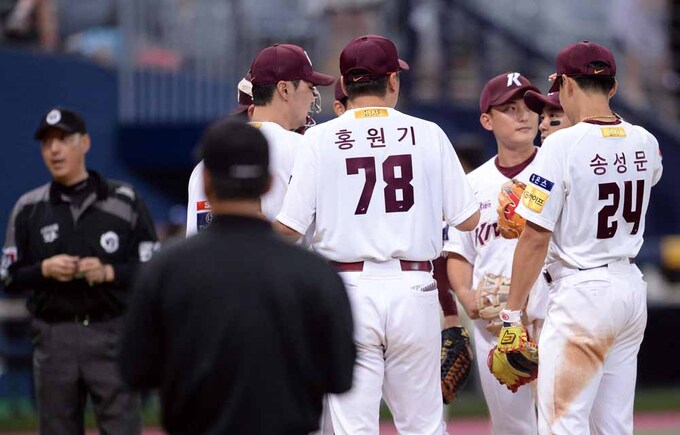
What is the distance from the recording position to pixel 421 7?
1430 cm

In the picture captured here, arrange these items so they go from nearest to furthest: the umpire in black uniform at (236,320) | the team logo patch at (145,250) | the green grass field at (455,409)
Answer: the umpire in black uniform at (236,320) < the team logo patch at (145,250) < the green grass field at (455,409)

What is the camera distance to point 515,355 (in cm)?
628

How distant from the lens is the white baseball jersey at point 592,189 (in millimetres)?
5980

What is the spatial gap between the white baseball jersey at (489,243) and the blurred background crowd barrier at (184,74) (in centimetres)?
564

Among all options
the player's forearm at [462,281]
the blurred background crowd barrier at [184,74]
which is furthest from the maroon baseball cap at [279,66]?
the blurred background crowd barrier at [184,74]

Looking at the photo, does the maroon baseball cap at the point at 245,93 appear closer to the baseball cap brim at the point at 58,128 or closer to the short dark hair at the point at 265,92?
the short dark hair at the point at 265,92

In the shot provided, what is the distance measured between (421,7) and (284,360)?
423 inches

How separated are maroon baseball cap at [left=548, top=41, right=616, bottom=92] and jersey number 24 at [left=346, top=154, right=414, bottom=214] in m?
0.92

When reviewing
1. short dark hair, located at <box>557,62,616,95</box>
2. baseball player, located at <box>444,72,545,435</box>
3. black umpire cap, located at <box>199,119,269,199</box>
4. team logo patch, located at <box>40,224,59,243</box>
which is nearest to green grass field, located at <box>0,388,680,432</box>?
team logo patch, located at <box>40,224,59,243</box>

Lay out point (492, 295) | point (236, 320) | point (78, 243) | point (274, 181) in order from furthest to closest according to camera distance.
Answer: point (78, 243), point (492, 295), point (274, 181), point (236, 320)

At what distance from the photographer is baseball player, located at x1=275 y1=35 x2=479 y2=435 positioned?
5.95 metres

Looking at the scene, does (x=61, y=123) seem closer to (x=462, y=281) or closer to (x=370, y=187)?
(x=462, y=281)

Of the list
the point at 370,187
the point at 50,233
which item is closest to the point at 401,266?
the point at 370,187

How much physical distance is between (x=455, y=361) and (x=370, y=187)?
1.29 meters
